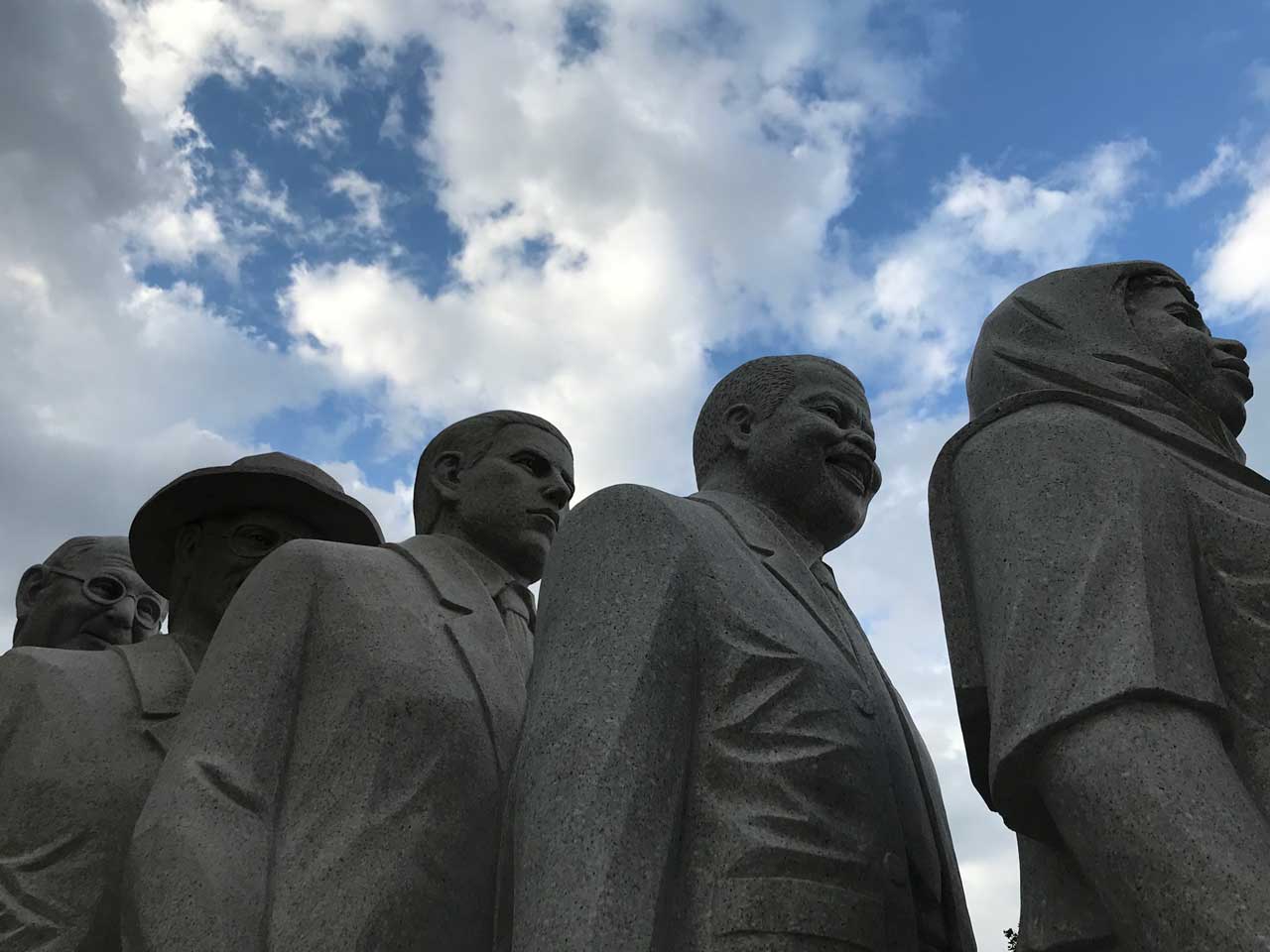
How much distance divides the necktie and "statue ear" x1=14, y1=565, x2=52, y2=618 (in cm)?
312

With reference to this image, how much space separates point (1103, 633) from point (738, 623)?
1.22 metres

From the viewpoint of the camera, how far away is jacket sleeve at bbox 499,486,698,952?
147 inches

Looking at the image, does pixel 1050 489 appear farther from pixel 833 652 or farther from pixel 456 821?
pixel 456 821

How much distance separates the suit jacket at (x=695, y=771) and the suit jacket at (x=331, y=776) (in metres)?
0.52

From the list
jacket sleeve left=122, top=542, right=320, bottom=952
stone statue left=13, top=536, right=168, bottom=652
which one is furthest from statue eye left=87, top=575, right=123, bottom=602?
jacket sleeve left=122, top=542, right=320, bottom=952

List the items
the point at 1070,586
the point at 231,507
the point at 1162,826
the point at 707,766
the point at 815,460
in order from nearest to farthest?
the point at 1162,826, the point at 1070,586, the point at 707,766, the point at 815,460, the point at 231,507

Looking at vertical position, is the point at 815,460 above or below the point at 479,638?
above

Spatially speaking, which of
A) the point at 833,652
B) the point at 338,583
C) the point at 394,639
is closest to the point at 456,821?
the point at 394,639

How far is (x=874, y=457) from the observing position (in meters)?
5.47

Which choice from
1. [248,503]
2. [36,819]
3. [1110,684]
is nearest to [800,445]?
[1110,684]

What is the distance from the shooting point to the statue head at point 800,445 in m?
5.28

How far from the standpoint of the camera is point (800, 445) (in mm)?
5277

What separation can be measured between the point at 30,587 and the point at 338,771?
3915mm

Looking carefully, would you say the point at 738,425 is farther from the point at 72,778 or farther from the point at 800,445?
the point at 72,778
